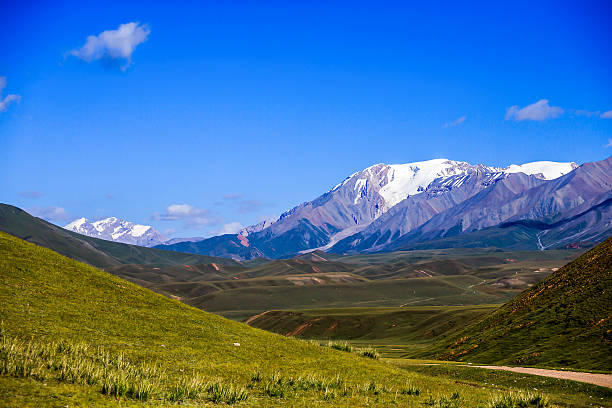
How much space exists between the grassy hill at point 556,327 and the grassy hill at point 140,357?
19884 mm

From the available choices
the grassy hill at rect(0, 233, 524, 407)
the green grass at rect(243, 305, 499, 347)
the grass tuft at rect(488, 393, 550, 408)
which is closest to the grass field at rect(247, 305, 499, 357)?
the green grass at rect(243, 305, 499, 347)

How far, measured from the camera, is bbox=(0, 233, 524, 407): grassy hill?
16359mm

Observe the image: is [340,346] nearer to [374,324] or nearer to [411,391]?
[411,391]

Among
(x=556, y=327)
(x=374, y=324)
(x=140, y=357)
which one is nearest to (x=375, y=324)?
(x=374, y=324)

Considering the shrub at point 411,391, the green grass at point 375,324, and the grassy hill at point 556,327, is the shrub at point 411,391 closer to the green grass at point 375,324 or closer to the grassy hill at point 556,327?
the grassy hill at point 556,327

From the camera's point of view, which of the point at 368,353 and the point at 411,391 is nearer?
the point at 411,391

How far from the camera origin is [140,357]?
2309cm

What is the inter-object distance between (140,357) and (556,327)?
41262mm

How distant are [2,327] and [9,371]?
777 centimetres

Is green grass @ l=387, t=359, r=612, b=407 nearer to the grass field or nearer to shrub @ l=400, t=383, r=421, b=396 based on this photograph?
shrub @ l=400, t=383, r=421, b=396

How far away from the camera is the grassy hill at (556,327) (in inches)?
1727

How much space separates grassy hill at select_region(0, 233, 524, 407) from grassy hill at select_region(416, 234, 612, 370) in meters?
19.9

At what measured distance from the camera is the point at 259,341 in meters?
32.7

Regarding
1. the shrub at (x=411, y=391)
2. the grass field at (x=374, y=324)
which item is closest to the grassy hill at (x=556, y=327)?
the shrub at (x=411, y=391)
